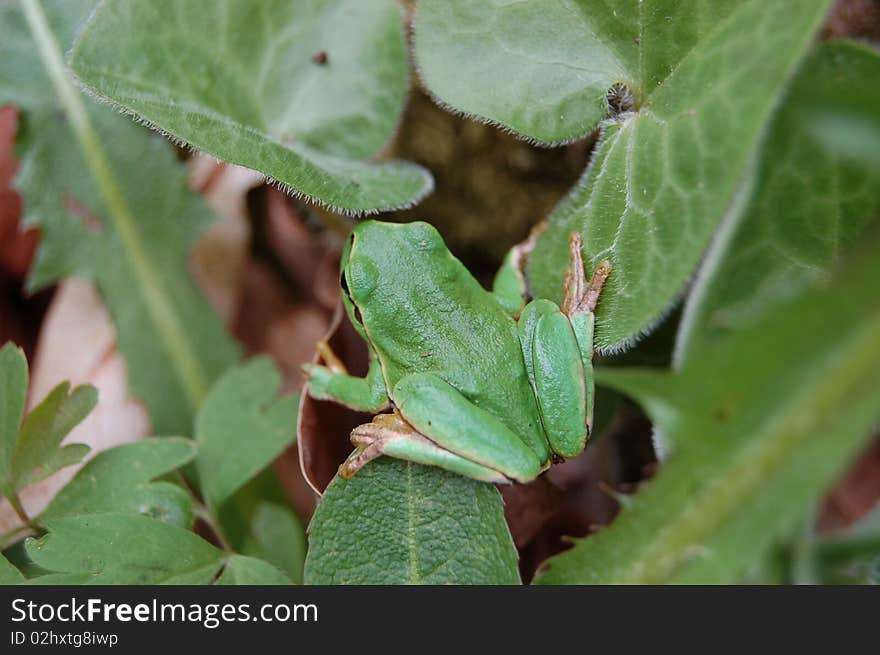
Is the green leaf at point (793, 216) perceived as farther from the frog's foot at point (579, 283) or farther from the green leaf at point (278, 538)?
the green leaf at point (278, 538)

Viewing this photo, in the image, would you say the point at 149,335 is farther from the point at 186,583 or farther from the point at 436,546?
the point at 436,546

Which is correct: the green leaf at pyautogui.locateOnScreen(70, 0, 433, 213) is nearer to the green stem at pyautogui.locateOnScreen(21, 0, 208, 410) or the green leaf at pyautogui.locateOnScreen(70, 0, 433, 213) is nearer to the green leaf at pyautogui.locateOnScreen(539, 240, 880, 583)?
the green stem at pyautogui.locateOnScreen(21, 0, 208, 410)

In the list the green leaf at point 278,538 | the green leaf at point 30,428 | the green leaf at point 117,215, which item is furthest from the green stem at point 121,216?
the green leaf at point 30,428

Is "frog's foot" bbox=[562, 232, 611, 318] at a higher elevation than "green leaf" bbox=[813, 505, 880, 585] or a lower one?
higher

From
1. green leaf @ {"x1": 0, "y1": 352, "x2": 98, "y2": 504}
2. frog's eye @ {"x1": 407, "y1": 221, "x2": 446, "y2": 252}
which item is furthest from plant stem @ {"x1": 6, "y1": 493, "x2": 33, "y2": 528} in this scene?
frog's eye @ {"x1": 407, "y1": 221, "x2": 446, "y2": 252}
